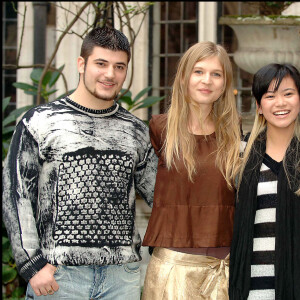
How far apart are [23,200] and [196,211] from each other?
0.73 metres

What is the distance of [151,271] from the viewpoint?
2777mm

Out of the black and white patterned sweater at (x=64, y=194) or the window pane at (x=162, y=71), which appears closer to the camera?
the black and white patterned sweater at (x=64, y=194)

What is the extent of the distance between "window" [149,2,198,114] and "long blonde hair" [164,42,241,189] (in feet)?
14.9

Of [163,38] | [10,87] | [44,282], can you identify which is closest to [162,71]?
[163,38]

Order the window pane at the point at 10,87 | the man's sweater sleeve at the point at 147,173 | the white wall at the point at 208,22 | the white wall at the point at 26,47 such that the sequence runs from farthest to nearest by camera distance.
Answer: the window pane at the point at 10,87
the white wall at the point at 26,47
the white wall at the point at 208,22
the man's sweater sleeve at the point at 147,173

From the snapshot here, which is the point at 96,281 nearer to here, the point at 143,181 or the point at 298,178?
the point at 143,181

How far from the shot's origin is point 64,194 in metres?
2.63

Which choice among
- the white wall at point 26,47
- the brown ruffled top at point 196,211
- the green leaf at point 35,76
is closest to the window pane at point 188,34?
the white wall at point 26,47

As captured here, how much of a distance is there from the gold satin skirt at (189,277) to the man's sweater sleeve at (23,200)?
500 mm

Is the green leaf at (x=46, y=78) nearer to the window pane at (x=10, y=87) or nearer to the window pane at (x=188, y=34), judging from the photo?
the window pane at (x=188, y=34)

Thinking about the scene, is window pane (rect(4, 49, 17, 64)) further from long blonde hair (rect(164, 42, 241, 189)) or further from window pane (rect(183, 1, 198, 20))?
long blonde hair (rect(164, 42, 241, 189))

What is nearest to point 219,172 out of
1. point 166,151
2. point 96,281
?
point 166,151

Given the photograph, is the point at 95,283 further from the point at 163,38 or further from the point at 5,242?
the point at 163,38

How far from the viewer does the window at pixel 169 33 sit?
7480mm
